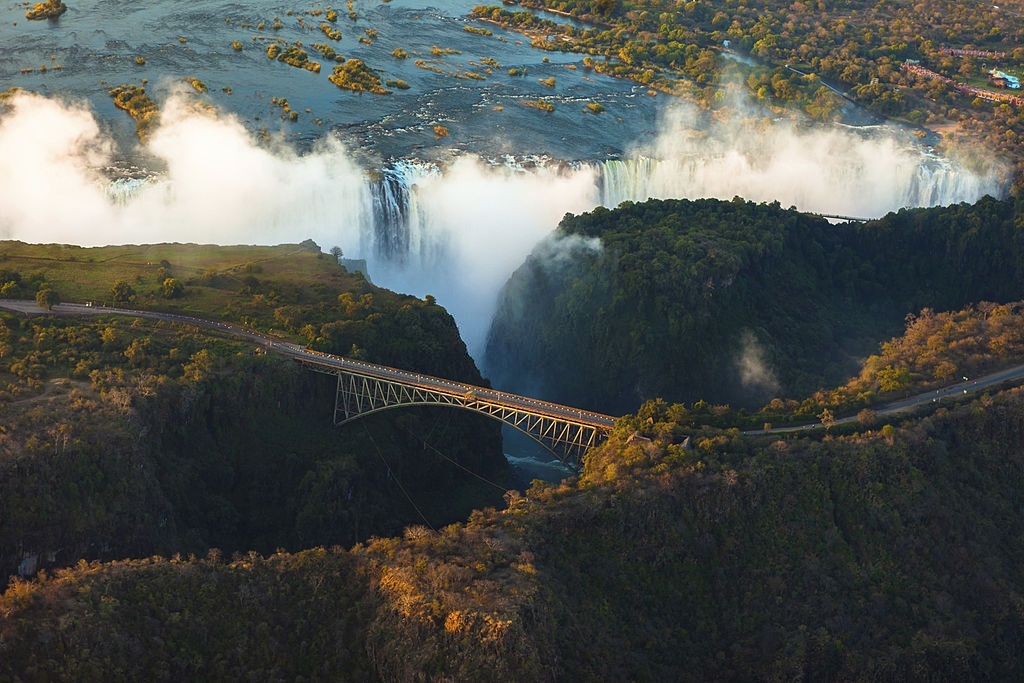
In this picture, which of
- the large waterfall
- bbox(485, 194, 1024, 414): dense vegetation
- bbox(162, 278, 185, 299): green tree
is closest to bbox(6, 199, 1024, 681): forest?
bbox(162, 278, 185, 299): green tree

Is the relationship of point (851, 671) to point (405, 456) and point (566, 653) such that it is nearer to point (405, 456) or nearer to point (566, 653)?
point (566, 653)

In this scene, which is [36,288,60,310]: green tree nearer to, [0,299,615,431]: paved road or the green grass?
[0,299,615,431]: paved road

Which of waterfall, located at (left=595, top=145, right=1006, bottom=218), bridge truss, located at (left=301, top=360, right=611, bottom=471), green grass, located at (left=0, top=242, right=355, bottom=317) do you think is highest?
green grass, located at (left=0, top=242, right=355, bottom=317)

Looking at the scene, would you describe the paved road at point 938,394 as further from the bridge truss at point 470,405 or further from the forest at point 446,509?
the bridge truss at point 470,405

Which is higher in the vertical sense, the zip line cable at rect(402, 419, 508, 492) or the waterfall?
the zip line cable at rect(402, 419, 508, 492)

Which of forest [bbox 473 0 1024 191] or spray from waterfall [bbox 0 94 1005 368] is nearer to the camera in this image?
spray from waterfall [bbox 0 94 1005 368]

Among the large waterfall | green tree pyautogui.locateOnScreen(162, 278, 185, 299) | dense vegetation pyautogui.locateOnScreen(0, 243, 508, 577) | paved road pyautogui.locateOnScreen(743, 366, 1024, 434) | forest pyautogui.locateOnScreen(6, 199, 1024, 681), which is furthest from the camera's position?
the large waterfall

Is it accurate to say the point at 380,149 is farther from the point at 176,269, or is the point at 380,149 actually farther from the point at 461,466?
the point at 461,466

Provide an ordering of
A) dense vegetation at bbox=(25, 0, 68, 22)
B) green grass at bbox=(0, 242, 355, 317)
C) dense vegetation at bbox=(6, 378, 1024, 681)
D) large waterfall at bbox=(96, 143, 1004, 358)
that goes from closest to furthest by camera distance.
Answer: dense vegetation at bbox=(6, 378, 1024, 681) → green grass at bbox=(0, 242, 355, 317) → large waterfall at bbox=(96, 143, 1004, 358) → dense vegetation at bbox=(25, 0, 68, 22)

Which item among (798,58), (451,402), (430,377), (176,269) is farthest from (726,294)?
(798,58)
